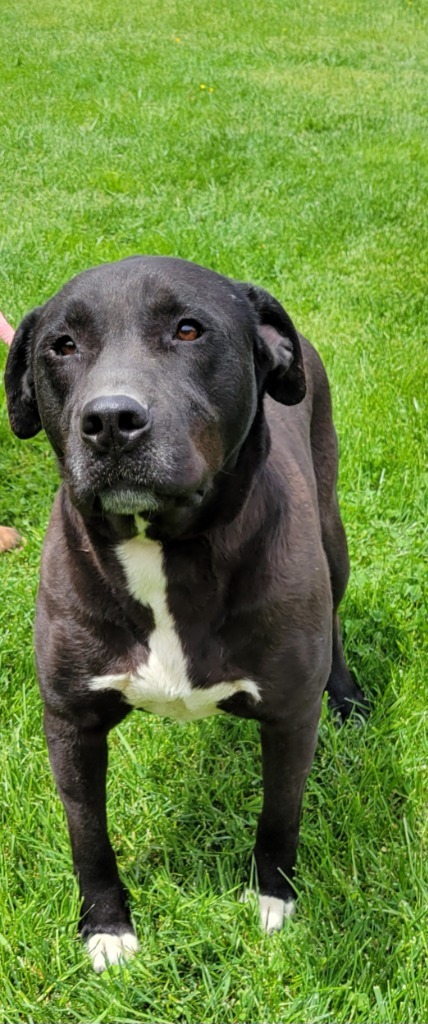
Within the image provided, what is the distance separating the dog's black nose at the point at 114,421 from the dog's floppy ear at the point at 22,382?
0.55 metres

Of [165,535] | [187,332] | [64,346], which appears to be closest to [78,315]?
[64,346]

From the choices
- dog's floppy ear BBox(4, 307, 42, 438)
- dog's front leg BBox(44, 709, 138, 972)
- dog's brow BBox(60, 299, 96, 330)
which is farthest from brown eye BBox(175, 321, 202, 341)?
dog's front leg BBox(44, 709, 138, 972)

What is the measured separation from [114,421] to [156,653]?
610 mm

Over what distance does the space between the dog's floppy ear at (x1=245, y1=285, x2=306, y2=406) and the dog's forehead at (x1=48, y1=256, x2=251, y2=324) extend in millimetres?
137

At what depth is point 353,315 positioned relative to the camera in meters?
5.29

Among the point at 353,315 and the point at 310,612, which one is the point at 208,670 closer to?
the point at 310,612

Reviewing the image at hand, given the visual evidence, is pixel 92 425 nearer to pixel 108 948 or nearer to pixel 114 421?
pixel 114 421

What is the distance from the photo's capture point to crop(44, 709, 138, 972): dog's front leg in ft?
7.10

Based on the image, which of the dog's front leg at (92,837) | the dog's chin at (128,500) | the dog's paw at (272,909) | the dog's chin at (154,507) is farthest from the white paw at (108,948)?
the dog's chin at (128,500)

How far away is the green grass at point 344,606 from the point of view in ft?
7.47

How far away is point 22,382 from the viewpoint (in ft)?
7.17

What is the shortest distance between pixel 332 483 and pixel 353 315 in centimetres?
260

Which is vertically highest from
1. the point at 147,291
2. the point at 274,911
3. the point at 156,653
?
the point at 147,291

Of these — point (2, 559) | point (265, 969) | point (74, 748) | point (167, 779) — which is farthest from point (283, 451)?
point (2, 559)
